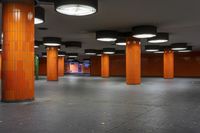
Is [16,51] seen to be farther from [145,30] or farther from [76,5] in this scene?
[145,30]

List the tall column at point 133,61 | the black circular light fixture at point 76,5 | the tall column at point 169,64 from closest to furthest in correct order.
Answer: the black circular light fixture at point 76,5 → the tall column at point 133,61 → the tall column at point 169,64

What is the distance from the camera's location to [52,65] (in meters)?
40.3

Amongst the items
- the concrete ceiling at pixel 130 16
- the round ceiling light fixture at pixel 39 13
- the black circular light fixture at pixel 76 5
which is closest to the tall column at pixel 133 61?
the concrete ceiling at pixel 130 16

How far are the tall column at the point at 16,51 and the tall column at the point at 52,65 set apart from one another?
2646 cm

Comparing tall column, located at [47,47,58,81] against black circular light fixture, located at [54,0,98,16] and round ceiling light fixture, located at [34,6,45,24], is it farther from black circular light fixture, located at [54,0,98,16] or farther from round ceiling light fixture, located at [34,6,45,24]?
black circular light fixture, located at [54,0,98,16]

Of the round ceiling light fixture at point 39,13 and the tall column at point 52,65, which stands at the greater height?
the round ceiling light fixture at point 39,13

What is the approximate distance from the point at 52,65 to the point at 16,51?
26977 millimetres

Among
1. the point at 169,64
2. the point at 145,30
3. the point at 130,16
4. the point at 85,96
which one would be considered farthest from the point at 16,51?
the point at 169,64

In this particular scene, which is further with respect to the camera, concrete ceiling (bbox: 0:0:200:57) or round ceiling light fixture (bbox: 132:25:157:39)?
round ceiling light fixture (bbox: 132:25:157:39)

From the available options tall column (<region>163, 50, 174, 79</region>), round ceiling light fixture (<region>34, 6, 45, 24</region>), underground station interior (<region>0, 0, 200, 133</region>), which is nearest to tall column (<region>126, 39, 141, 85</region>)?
underground station interior (<region>0, 0, 200, 133</region>)

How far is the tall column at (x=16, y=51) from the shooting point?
1347cm

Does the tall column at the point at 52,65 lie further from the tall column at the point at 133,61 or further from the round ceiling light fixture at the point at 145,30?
the round ceiling light fixture at the point at 145,30

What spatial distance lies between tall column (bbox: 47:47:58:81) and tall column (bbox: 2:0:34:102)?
2646 cm

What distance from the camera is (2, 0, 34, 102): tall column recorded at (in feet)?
44.2
